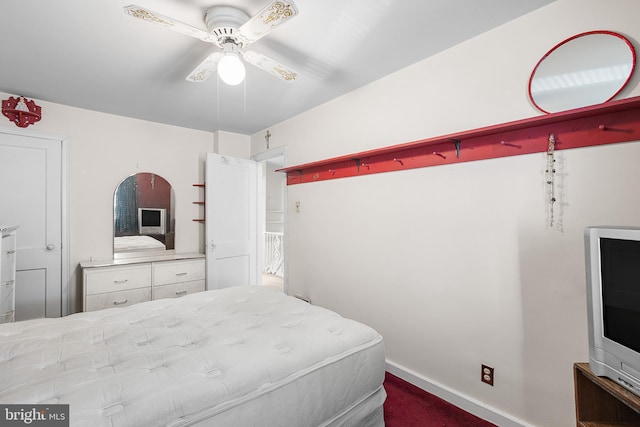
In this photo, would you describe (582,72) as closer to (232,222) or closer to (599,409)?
(599,409)

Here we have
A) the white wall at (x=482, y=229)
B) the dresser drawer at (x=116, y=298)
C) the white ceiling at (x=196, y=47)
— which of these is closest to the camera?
the white wall at (x=482, y=229)

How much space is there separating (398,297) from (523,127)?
1.46 metres

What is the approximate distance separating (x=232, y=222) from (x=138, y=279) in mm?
1219

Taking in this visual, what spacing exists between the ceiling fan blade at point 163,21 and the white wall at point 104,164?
2389 millimetres

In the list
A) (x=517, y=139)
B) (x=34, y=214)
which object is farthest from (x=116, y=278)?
(x=517, y=139)

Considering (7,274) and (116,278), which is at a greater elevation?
(7,274)

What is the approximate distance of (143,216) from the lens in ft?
11.6

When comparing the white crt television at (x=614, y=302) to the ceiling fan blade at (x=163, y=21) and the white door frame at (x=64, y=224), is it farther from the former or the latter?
the white door frame at (x=64, y=224)

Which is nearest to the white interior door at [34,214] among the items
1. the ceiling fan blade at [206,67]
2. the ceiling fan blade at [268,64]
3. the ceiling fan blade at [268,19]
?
the ceiling fan blade at [206,67]

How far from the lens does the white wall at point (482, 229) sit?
4.92ft

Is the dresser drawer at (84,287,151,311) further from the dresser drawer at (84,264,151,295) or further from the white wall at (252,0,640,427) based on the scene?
the white wall at (252,0,640,427)

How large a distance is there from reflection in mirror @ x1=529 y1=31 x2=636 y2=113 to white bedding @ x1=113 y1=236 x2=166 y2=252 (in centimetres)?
396

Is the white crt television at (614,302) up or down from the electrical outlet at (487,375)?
up

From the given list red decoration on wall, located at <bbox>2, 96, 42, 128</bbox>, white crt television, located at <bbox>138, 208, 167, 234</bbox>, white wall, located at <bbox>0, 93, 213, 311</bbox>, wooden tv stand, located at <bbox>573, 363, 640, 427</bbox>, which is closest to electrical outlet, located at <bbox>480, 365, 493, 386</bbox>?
wooden tv stand, located at <bbox>573, 363, 640, 427</bbox>
